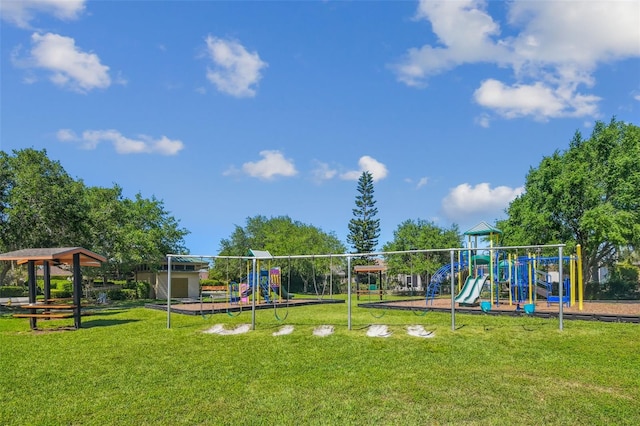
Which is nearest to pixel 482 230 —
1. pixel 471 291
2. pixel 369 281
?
pixel 471 291

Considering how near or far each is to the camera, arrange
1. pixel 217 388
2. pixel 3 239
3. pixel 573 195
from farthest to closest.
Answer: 1. pixel 573 195
2. pixel 3 239
3. pixel 217 388

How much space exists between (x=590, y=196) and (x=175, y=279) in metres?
28.1

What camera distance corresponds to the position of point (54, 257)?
1414 centimetres

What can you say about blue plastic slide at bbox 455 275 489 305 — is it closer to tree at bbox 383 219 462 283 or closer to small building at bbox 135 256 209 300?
tree at bbox 383 219 462 283

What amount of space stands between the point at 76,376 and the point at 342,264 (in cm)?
3682

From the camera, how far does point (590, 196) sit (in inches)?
906

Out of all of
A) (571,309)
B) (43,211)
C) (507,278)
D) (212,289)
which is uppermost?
(43,211)

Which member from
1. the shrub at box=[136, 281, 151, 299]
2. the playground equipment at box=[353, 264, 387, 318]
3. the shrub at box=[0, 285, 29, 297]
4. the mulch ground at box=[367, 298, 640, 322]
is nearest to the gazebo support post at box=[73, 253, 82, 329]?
the mulch ground at box=[367, 298, 640, 322]

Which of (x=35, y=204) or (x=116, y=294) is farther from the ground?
(x=35, y=204)

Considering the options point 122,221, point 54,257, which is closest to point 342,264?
point 122,221

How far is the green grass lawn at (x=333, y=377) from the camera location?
5.66 metres

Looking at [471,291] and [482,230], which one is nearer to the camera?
[471,291]

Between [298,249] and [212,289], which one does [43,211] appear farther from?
[298,249]

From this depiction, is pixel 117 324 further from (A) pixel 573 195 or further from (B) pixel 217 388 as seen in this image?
(A) pixel 573 195
